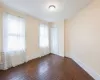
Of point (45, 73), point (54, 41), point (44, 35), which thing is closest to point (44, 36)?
point (44, 35)

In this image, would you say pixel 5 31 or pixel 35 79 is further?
pixel 5 31

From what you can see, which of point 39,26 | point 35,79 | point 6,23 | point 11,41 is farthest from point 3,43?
point 39,26

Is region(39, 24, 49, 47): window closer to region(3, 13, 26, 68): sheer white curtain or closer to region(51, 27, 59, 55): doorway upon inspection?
region(51, 27, 59, 55): doorway

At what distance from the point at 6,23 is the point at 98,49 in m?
3.29

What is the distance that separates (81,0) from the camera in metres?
2.68

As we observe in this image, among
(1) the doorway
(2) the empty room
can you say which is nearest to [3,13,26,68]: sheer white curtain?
(2) the empty room

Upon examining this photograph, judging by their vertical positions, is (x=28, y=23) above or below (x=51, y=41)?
above

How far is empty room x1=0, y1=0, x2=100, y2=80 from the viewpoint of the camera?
2752 millimetres

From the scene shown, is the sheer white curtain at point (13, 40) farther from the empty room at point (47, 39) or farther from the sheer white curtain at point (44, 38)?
the sheer white curtain at point (44, 38)

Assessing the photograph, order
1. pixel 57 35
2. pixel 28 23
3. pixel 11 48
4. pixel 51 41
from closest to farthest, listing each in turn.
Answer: pixel 11 48 → pixel 28 23 → pixel 57 35 → pixel 51 41

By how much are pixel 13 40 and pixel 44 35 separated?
2588mm

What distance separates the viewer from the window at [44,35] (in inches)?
220

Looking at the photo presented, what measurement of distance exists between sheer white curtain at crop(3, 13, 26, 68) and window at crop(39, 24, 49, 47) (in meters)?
1.65

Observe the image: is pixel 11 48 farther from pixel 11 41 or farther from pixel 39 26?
pixel 39 26
